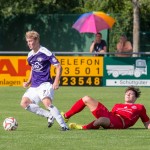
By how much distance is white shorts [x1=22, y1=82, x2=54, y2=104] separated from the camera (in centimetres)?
1338

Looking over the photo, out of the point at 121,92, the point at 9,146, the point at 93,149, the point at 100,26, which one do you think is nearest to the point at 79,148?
the point at 93,149

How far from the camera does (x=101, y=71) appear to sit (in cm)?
2516

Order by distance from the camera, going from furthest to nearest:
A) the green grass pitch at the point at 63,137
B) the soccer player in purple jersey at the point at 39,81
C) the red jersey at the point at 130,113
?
the soccer player in purple jersey at the point at 39,81 < the red jersey at the point at 130,113 < the green grass pitch at the point at 63,137

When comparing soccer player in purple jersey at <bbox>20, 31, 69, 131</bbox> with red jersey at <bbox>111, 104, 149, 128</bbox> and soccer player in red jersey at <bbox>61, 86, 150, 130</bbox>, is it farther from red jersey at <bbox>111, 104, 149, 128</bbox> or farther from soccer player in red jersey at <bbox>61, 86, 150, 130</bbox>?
red jersey at <bbox>111, 104, 149, 128</bbox>

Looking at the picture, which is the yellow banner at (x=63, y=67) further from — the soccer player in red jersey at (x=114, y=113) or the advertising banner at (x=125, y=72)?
the soccer player in red jersey at (x=114, y=113)

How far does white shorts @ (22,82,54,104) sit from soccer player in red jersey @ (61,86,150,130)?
1.58ft

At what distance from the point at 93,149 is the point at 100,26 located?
58.6 feet

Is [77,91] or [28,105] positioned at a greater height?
[28,105]

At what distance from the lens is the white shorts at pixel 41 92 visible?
1338cm

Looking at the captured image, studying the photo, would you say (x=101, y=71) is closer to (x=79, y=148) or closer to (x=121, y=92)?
(x=121, y=92)

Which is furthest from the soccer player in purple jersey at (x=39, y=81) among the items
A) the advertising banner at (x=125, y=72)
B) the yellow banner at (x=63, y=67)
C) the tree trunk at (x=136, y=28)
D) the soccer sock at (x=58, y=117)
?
the tree trunk at (x=136, y=28)

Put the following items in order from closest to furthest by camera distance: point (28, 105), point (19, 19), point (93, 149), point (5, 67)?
point (93, 149) < point (28, 105) < point (5, 67) < point (19, 19)

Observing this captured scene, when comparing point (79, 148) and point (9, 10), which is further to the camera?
point (9, 10)

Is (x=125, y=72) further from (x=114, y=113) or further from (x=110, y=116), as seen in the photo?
(x=110, y=116)
